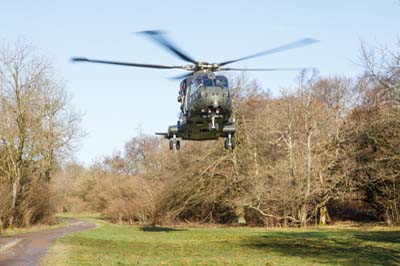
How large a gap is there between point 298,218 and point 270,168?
420cm

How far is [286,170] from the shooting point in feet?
111

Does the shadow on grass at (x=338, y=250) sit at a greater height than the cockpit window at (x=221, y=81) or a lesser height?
lesser

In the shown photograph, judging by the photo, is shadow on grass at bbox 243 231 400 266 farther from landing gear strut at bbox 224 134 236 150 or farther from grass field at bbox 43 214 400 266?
landing gear strut at bbox 224 134 236 150

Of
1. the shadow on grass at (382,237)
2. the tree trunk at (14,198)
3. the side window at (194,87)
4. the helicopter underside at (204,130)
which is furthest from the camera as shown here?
the tree trunk at (14,198)

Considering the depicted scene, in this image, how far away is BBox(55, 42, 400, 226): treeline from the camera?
33.5m

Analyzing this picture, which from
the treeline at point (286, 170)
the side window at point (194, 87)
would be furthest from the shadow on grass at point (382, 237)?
the side window at point (194, 87)

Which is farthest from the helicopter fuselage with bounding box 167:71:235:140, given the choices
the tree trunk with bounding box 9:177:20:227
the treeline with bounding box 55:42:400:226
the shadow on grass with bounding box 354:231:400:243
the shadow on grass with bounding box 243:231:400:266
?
the tree trunk with bounding box 9:177:20:227

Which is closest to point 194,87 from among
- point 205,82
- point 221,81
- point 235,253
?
point 205,82

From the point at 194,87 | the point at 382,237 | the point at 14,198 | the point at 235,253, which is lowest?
the point at 235,253

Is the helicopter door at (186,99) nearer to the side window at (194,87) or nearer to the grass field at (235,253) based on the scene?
the side window at (194,87)

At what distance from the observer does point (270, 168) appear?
34625 mm

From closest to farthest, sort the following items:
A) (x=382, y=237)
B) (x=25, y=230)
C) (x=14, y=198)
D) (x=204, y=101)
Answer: (x=204, y=101) < (x=382, y=237) < (x=25, y=230) < (x=14, y=198)

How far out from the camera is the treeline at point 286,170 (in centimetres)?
3347

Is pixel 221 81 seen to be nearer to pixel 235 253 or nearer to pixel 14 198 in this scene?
pixel 235 253
